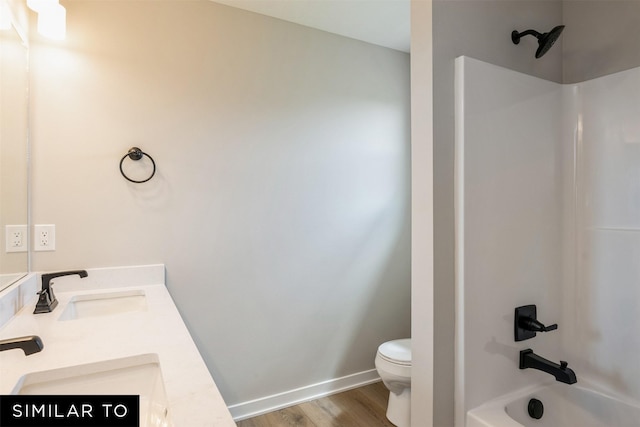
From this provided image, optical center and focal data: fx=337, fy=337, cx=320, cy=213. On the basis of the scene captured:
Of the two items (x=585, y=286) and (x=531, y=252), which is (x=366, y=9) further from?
(x=585, y=286)

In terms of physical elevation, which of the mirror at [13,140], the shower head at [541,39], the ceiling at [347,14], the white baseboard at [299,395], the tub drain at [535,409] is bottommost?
the white baseboard at [299,395]

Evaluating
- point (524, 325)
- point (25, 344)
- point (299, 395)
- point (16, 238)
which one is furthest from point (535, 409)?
point (16, 238)

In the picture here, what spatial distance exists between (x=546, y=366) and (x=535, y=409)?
0.69ft

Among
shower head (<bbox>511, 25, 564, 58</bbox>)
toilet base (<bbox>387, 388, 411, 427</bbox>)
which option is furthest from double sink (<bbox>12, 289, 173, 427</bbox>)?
shower head (<bbox>511, 25, 564, 58</bbox>)

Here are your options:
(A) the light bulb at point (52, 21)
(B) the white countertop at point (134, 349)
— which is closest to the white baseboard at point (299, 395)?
(B) the white countertop at point (134, 349)

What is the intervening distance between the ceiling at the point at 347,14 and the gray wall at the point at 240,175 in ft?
0.24

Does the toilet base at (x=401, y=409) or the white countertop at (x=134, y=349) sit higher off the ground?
the white countertop at (x=134, y=349)

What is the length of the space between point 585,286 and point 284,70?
204 centimetres

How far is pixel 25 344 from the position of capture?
2.96 ft

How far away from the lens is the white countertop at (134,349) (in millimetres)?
657

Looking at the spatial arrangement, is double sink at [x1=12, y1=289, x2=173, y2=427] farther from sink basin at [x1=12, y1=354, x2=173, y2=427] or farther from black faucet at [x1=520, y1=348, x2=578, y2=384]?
black faucet at [x1=520, y1=348, x2=578, y2=384]

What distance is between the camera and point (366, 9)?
211 cm

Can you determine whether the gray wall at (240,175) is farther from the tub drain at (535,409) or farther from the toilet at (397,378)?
the tub drain at (535,409)

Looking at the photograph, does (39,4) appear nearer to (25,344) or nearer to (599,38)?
(25,344)
